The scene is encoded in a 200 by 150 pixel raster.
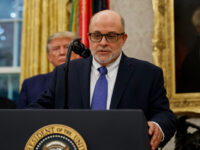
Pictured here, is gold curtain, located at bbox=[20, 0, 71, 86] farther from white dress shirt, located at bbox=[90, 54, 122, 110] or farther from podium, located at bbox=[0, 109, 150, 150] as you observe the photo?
podium, located at bbox=[0, 109, 150, 150]

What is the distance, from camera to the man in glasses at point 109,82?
206 centimetres

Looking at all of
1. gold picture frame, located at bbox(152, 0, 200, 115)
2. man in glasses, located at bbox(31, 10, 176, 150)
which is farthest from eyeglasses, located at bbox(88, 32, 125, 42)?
gold picture frame, located at bbox(152, 0, 200, 115)

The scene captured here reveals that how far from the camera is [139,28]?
4551 mm

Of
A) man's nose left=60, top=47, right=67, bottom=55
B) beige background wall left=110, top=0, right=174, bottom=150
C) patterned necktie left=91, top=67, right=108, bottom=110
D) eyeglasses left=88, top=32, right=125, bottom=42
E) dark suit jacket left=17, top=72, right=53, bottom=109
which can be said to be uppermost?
beige background wall left=110, top=0, right=174, bottom=150

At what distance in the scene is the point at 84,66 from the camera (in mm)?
2258

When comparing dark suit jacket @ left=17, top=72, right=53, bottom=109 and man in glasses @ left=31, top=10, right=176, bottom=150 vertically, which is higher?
man in glasses @ left=31, top=10, right=176, bottom=150

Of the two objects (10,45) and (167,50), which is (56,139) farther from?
(10,45)

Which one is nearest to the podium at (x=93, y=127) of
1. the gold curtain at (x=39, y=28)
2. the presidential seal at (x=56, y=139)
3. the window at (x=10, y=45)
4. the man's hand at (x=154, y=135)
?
the presidential seal at (x=56, y=139)

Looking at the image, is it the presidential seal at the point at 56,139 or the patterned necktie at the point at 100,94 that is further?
the patterned necktie at the point at 100,94

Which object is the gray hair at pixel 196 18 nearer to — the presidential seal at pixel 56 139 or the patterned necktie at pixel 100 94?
the patterned necktie at pixel 100 94

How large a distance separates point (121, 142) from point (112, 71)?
3.15ft

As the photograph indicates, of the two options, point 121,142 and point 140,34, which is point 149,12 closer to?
point 140,34

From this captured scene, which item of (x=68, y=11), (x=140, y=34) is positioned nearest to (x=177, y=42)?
(x=140, y=34)

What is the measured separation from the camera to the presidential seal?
1333mm
